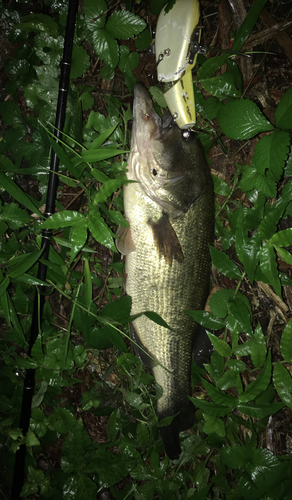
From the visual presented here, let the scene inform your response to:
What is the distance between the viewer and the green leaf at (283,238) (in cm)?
181

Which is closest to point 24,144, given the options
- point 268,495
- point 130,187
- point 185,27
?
point 130,187

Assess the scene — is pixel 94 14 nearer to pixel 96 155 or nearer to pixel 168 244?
pixel 96 155

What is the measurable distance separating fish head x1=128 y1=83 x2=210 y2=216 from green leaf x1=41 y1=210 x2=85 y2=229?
446 mm

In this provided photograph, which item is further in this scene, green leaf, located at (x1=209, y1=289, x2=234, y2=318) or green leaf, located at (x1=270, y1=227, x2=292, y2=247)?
green leaf, located at (x1=209, y1=289, x2=234, y2=318)

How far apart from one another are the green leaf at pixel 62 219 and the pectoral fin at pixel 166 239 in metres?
0.49

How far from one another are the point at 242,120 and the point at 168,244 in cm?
93

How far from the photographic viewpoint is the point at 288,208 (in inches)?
79.3

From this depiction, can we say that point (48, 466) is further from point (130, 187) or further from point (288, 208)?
point (288, 208)

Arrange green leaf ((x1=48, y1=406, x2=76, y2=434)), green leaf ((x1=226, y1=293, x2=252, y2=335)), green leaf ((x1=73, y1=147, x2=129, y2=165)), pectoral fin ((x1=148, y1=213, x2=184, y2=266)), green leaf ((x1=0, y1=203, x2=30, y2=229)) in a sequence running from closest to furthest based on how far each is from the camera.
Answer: green leaf ((x1=73, y1=147, x2=129, y2=165)) → pectoral fin ((x1=148, y1=213, x2=184, y2=266)) → green leaf ((x1=226, y1=293, x2=252, y2=335)) → green leaf ((x1=0, y1=203, x2=30, y2=229)) → green leaf ((x1=48, y1=406, x2=76, y2=434))

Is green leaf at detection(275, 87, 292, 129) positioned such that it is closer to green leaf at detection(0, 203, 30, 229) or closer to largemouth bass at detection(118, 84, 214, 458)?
largemouth bass at detection(118, 84, 214, 458)

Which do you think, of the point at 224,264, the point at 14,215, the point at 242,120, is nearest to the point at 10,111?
the point at 14,215

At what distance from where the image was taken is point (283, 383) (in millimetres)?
2012

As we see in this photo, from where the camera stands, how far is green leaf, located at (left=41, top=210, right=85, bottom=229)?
1799 millimetres

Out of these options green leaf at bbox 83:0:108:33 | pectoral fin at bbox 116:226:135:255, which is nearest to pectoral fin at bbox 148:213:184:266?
pectoral fin at bbox 116:226:135:255
